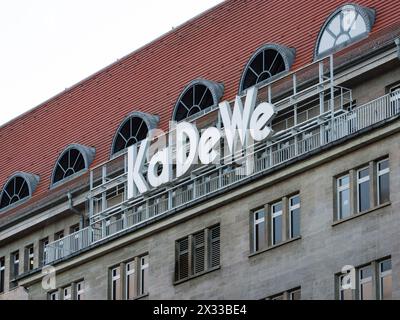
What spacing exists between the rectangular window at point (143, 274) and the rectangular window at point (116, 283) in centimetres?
105

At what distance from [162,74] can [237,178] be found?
11.0 m

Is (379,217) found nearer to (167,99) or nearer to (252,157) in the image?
(252,157)

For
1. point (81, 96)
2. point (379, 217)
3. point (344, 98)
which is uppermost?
point (81, 96)

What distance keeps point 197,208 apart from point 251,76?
16.6ft

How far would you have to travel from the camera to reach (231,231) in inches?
2527

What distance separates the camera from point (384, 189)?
59.2 m

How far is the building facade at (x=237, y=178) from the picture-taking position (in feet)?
197

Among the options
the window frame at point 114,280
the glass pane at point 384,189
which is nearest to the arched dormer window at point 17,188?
the window frame at point 114,280

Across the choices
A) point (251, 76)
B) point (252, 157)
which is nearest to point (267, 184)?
point (252, 157)

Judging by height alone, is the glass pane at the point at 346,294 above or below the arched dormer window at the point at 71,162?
below

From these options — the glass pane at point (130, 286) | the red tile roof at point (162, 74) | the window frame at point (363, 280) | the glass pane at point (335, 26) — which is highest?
the red tile roof at point (162, 74)

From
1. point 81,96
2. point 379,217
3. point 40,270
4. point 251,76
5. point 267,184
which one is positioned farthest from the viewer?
point 81,96

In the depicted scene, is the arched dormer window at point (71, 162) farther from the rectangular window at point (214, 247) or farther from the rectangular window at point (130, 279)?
the rectangular window at point (214, 247)

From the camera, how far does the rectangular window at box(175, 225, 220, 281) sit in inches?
2544
